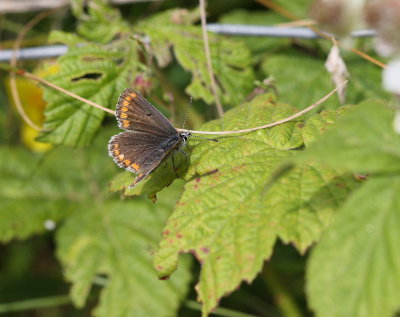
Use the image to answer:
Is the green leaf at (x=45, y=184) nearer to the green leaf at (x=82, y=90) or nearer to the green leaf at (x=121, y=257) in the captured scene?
the green leaf at (x=121, y=257)

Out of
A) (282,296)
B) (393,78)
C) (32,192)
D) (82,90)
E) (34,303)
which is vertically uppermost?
(393,78)

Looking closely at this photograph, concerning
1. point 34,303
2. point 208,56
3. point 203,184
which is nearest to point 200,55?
point 208,56

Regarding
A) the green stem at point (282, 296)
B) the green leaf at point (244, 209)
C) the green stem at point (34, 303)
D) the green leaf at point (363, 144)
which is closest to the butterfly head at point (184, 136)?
the green leaf at point (244, 209)

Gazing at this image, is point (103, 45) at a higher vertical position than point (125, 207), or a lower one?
higher

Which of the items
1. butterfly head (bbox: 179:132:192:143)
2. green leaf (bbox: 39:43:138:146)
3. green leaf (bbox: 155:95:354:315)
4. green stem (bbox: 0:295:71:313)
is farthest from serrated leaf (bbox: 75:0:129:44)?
green stem (bbox: 0:295:71:313)

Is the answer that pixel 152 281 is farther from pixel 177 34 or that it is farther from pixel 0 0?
pixel 0 0

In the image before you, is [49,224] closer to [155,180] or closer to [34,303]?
[34,303]

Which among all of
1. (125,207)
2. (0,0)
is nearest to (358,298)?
(125,207)
